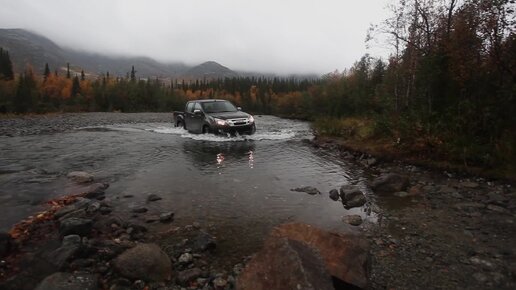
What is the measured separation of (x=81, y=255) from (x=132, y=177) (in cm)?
596

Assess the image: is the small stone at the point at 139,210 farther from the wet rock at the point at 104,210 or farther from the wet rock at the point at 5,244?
the wet rock at the point at 5,244

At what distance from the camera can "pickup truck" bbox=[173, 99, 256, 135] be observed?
19250 mm

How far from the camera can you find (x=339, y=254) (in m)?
4.85

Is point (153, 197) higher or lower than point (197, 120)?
lower

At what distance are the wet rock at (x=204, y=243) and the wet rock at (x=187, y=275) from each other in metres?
0.68

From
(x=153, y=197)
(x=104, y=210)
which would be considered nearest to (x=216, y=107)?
(x=153, y=197)

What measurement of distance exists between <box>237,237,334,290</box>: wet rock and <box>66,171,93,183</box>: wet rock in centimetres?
802

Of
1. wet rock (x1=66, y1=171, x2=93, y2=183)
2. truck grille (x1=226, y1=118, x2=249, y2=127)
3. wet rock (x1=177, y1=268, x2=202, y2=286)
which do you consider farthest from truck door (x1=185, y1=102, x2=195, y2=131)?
wet rock (x1=177, y1=268, x2=202, y2=286)

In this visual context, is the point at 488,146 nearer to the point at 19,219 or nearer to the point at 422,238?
the point at 422,238

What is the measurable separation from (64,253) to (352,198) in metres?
6.43

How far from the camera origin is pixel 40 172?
1159 cm

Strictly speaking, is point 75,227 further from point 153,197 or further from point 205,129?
point 205,129

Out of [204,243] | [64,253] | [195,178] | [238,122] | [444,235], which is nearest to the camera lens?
[64,253]

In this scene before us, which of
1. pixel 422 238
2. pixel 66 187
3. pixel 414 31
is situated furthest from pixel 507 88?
pixel 66 187
